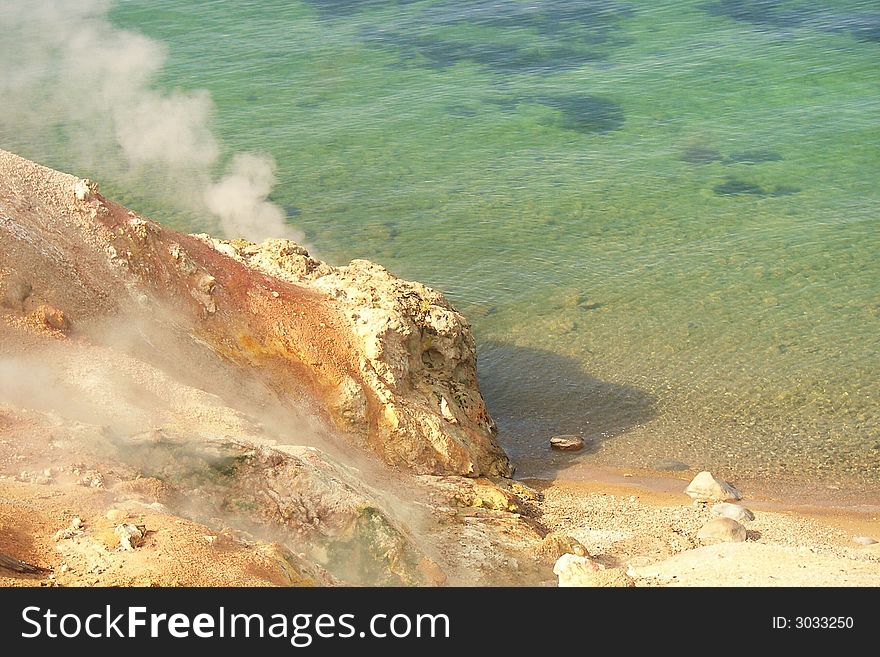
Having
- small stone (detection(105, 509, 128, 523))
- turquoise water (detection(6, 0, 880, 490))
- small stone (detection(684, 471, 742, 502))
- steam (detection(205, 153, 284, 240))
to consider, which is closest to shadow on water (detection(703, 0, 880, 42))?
turquoise water (detection(6, 0, 880, 490))

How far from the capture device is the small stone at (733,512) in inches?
599

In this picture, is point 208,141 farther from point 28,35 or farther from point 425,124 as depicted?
point 28,35

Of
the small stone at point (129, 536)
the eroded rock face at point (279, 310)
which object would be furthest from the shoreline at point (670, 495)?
the small stone at point (129, 536)

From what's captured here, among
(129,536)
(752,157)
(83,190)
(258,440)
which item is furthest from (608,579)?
(752,157)

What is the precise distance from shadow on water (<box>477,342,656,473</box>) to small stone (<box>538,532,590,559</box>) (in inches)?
161

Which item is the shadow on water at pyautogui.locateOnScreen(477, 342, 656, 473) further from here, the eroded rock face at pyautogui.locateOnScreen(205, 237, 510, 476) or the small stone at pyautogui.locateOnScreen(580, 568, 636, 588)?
the small stone at pyautogui.locateOnScreen(580, 568, 636, 588)

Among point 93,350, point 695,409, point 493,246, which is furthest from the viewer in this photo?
point 493,246

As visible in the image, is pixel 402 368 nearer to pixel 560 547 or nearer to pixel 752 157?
pixel 560 547

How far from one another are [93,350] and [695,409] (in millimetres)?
10754

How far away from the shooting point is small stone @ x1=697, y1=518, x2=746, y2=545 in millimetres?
14359

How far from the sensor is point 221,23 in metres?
42.8

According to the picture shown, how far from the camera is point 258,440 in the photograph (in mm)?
11938

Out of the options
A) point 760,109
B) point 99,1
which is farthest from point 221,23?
point 760,109

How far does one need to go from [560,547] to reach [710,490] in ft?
13.4
